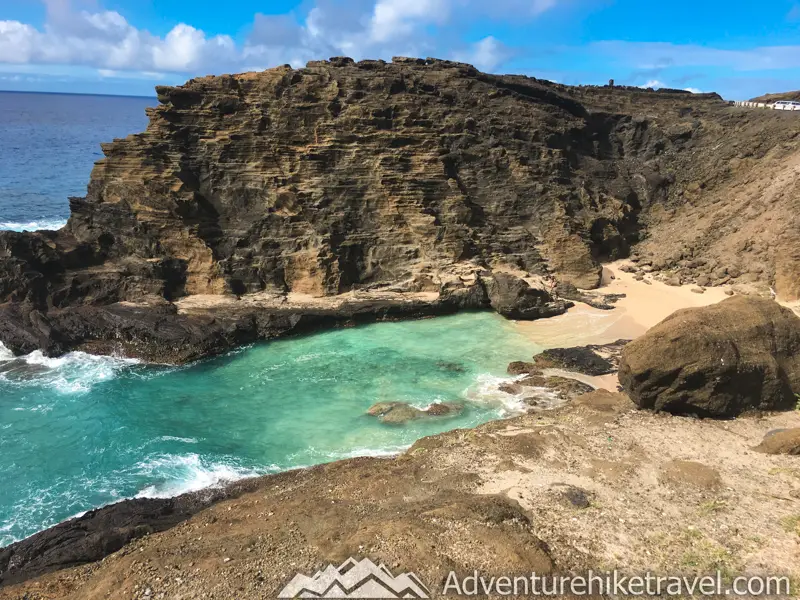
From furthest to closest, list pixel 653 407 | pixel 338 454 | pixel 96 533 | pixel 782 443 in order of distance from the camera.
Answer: pixel 338 454
pixel 653 407
pixel 782 443
pixel 96 533

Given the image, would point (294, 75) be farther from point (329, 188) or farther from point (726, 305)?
point (726, 305)

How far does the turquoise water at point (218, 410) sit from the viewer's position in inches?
634

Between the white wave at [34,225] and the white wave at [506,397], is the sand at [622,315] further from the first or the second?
the white wave at [34,225]

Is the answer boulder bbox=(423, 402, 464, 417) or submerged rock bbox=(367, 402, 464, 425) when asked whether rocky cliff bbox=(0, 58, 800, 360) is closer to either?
submerged rock bbox=(367, 402, 464, 425)

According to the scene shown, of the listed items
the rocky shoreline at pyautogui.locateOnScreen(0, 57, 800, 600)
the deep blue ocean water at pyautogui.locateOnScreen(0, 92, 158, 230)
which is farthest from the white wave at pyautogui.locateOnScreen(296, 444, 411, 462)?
the deep blue ocean water at pyautogui.locateOnScreen(0, 92, 158, 230)

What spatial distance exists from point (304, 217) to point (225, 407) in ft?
42.4

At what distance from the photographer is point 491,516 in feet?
36.0

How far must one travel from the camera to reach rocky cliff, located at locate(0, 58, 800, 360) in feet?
86.5

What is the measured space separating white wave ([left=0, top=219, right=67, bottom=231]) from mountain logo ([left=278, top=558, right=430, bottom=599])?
42324mm

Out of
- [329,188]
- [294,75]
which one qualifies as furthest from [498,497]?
[294,75]

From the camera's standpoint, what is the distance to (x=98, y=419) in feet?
63.4

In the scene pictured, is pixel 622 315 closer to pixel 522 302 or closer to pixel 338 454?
pixel 522 302

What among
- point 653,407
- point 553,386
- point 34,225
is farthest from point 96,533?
point 34,225

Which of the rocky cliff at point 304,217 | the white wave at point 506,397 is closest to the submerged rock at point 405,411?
the white wave at point 506,397
